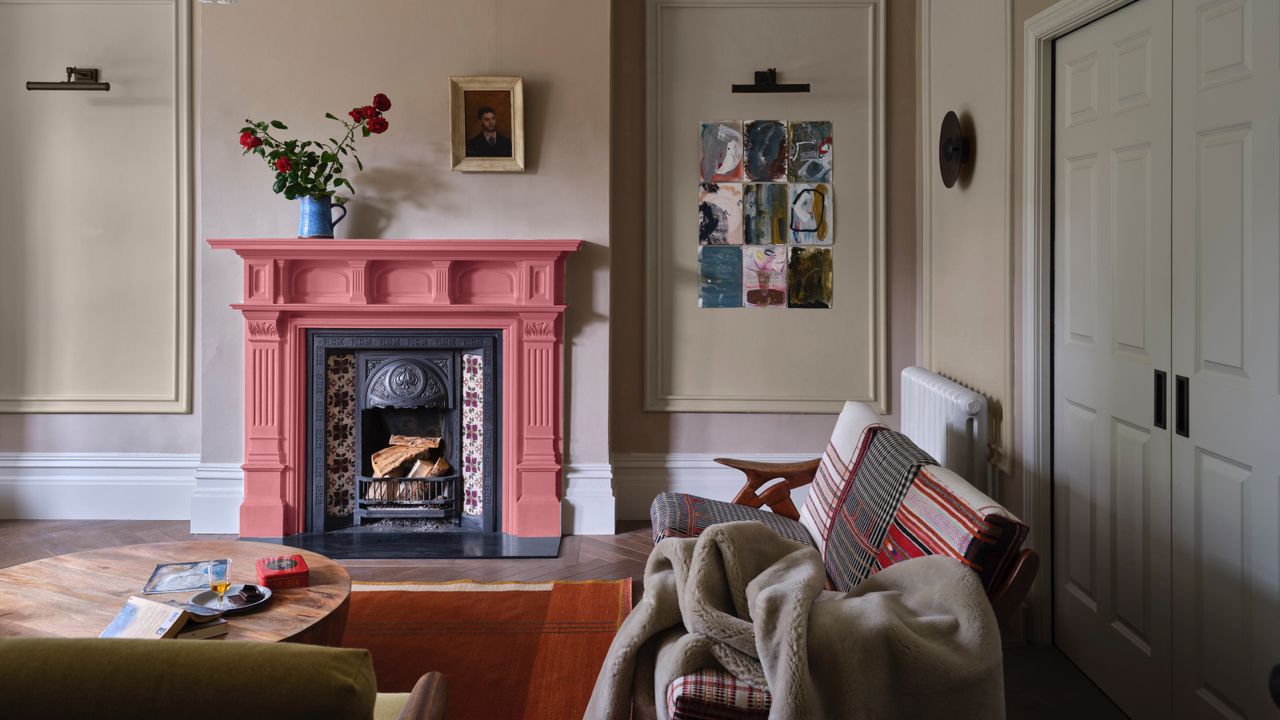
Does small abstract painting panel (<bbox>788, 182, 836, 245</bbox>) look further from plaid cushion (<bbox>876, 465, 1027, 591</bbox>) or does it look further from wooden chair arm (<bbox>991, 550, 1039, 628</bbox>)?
wooden chair arm (<bbox>991, 550, 1039, 628</bbox>)

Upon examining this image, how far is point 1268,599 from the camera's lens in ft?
6.97

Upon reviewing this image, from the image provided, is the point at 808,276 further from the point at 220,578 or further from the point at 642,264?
the point at 220,578

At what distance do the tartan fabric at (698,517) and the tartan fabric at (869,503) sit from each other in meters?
0.30

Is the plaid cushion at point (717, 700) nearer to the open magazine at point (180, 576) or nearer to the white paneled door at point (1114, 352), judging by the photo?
the white paneled door at point (1114, 352)

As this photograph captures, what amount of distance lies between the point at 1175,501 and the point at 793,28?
307cm

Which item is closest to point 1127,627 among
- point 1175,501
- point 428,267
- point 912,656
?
point 1175,501

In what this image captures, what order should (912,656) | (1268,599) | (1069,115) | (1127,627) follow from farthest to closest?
(1069,115), (1127,627), (1268,599), (912,656)

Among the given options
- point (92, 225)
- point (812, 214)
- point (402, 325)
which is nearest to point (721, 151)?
point (812, 214)

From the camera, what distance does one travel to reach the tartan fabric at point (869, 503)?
2301mm

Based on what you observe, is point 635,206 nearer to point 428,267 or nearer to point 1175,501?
point 428,267

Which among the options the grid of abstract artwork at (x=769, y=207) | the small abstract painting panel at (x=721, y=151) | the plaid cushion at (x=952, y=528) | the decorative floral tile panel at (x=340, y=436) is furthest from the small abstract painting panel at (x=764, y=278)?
the plaid cushion at (x=952, y=528)

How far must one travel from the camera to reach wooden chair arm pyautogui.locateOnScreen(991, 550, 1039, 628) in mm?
1827

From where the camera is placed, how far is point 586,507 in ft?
15.0

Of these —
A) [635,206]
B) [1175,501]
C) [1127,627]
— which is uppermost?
[635,206]
